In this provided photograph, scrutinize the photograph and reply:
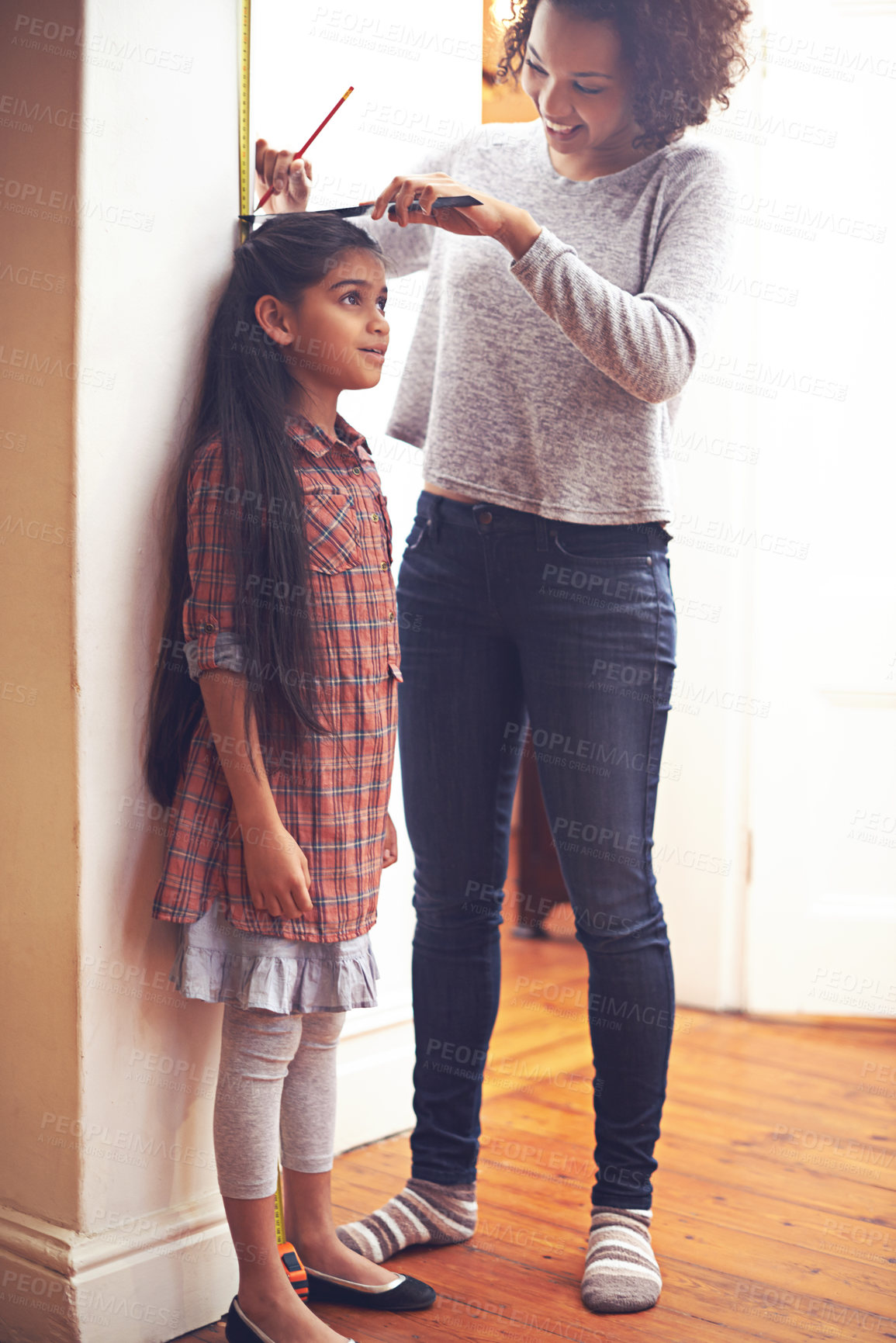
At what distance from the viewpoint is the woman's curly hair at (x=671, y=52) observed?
4.27 feet

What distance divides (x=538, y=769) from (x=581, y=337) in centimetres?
46

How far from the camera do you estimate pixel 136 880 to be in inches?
49.1

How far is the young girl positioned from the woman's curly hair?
1.13ft

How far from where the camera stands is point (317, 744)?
47.9 inches

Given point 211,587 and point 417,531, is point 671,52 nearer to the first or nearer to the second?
point 417,531

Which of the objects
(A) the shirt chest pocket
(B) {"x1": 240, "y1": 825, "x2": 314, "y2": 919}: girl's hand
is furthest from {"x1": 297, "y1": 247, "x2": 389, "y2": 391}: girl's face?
(B) {"x1": 240, "y1": 825, "x2": 314, "y2": 919}: girl's hand

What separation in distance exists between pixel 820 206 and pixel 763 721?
100 centimetres

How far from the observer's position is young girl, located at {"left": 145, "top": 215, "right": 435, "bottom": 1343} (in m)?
1.18

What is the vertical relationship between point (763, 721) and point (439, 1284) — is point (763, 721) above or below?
above

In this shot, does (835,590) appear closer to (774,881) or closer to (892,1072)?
(774,881)

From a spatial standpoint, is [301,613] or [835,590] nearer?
[301,613]

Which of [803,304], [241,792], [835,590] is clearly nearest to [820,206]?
[803,304]

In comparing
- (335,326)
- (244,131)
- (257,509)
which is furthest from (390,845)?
(244,131)

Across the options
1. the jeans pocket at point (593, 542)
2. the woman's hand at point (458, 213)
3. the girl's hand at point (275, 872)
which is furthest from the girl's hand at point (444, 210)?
the girl's hand at point (275, 872)
